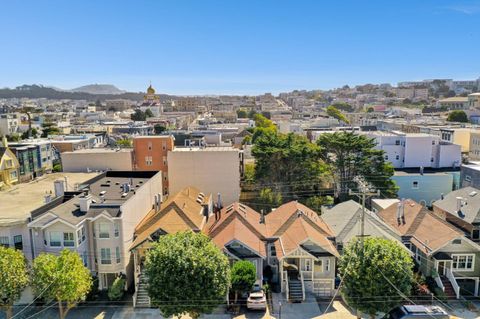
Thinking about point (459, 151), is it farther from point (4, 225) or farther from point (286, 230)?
point (4, 225)

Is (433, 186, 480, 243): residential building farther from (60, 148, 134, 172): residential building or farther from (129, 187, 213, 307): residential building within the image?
(60, 148, 134, 172): residential building

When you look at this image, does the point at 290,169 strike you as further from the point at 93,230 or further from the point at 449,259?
the point at 93,230

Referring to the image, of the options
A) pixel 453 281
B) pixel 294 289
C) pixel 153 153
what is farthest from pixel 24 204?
pixel 453 281

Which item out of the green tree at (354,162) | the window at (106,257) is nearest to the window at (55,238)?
the window at (106,257)

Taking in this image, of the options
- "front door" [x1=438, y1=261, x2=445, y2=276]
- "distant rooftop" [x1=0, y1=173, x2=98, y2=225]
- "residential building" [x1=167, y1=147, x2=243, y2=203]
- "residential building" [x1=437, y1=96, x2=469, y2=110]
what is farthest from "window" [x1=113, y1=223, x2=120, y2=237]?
"residential building" [x1=437, y1=96, x2=469, y2=110]

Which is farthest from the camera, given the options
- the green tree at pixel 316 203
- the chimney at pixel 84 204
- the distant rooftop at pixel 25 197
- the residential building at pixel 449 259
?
the green tree at pixel 316 203

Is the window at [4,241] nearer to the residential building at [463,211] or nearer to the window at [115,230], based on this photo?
the window at [115,230]
